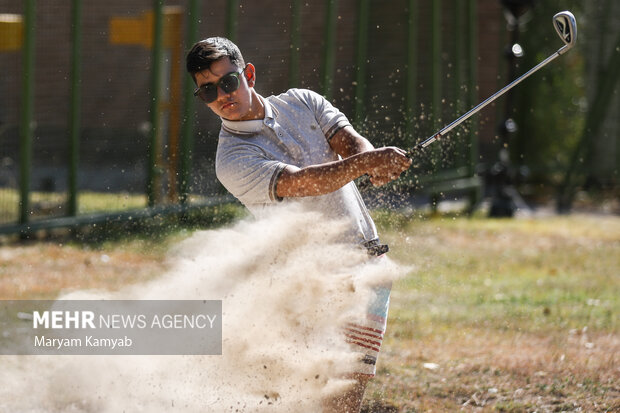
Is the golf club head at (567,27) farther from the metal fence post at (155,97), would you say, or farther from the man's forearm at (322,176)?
the metal fence post at (155,97)

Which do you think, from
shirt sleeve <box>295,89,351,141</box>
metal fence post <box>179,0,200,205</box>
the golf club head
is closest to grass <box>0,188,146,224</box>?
metal fence post <box>179,0,200,205</box>

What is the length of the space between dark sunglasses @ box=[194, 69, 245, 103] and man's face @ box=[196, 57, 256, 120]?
1cm

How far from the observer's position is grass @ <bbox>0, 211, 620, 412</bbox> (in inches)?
210

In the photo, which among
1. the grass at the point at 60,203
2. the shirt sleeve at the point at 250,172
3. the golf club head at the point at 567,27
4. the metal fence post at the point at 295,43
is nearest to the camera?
the shirt sleeve at the point at 250,172

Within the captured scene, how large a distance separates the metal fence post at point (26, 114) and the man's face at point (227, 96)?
15.4 ft

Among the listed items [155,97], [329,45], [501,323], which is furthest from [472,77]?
[501,323]

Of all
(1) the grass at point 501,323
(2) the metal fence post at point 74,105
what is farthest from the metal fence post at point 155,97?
(1) the grass at point 501,323

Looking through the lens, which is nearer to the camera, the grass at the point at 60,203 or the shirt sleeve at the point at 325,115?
the shirt sleeve at the point at 325,115

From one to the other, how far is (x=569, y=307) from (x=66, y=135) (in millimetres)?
4353

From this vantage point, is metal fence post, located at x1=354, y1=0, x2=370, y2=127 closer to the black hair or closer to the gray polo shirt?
the gray polo shirt

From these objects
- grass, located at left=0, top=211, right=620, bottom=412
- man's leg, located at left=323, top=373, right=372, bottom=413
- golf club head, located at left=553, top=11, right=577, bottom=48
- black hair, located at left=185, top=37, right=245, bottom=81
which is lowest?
grass, located at left=0, top=211, right=620, bottom=412

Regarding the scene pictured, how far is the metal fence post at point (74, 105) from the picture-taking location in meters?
8.71

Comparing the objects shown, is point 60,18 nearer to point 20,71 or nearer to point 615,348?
point 20,71

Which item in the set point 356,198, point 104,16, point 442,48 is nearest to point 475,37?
point 442,48
